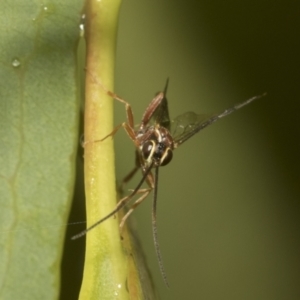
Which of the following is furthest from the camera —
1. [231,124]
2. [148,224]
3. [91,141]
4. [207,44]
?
[231,124]

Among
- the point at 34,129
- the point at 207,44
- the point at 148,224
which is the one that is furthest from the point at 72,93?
the point at 207,44

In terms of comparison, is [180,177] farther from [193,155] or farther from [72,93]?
[72,93]

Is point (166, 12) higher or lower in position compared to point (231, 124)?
higher

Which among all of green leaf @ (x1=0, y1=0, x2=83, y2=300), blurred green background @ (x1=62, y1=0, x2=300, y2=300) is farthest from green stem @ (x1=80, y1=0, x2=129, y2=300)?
blurred green background @ (x1=62, y1=0, x2=300, y2=300)

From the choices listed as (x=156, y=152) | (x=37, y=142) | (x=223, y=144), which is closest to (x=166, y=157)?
(x=156, y=152)

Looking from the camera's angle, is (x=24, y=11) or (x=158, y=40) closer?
(x=24, y=11)

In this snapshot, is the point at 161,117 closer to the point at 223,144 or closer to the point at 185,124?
the point at 185,124
